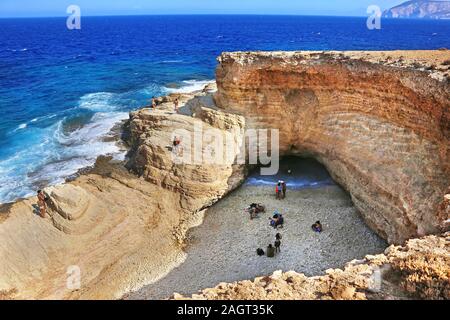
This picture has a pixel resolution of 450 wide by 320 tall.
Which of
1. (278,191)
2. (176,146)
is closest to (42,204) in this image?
(176,146)

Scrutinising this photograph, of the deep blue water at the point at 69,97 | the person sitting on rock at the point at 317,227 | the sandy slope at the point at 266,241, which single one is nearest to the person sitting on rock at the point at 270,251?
the sandy slope at the point at 266,241

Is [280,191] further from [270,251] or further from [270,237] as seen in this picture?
[270,251]

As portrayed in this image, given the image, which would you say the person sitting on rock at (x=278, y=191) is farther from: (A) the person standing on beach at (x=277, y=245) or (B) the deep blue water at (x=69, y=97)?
(B) the deep blue water at (x=69, y=97)

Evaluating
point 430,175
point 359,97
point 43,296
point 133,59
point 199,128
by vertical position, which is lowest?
point 43,296

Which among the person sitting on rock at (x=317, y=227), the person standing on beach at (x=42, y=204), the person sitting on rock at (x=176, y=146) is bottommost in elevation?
the person sitting on rock at (x=317, y=227)

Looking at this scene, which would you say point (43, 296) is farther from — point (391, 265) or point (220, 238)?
point (391, 265)

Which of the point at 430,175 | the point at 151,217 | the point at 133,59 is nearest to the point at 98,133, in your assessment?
the point at 151,217
